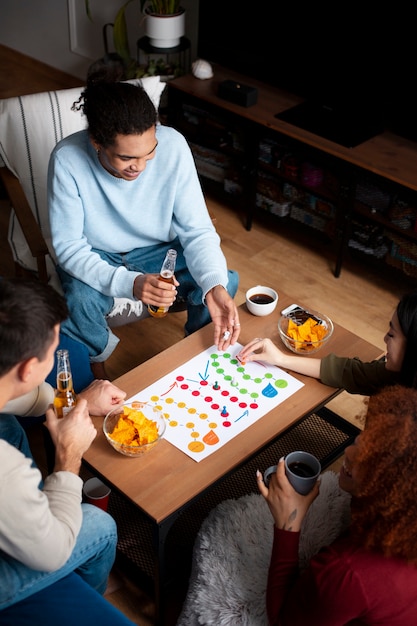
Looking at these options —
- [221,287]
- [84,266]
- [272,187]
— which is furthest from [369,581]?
[272,187]

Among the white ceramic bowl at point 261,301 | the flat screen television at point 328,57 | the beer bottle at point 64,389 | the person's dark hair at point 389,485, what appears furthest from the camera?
the flat screen television at point 328,57

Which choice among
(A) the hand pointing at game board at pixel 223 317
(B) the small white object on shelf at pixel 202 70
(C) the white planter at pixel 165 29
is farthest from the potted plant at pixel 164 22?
(A) the hand pointing at game board at pixel 223 317

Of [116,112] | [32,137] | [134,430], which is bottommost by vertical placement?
[134,430]

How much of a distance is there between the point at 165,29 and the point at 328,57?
0.93 meters

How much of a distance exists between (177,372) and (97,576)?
0.56 meters

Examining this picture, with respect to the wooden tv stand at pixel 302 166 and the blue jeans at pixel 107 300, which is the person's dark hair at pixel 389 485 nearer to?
the blue jeans at pixel 107 300

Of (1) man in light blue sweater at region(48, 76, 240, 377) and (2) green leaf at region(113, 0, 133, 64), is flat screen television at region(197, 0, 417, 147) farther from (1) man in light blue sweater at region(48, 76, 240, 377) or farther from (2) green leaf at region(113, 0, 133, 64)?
(1) man in light blue sweater at region(48, 76, 240, 377)

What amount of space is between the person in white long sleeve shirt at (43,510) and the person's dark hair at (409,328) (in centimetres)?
78

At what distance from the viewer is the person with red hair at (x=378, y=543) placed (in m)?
1.25

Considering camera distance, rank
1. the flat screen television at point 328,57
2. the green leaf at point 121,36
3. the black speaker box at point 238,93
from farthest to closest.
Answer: the green leaf at point 121,36
the black speaker box at point 238,93
the flat screen television at point 328,57

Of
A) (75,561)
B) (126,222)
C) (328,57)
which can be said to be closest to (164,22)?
(328,57)

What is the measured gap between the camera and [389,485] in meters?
1.25

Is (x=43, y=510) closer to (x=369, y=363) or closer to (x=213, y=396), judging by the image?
(x=213, y=396)

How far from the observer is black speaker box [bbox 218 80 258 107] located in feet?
10.4
